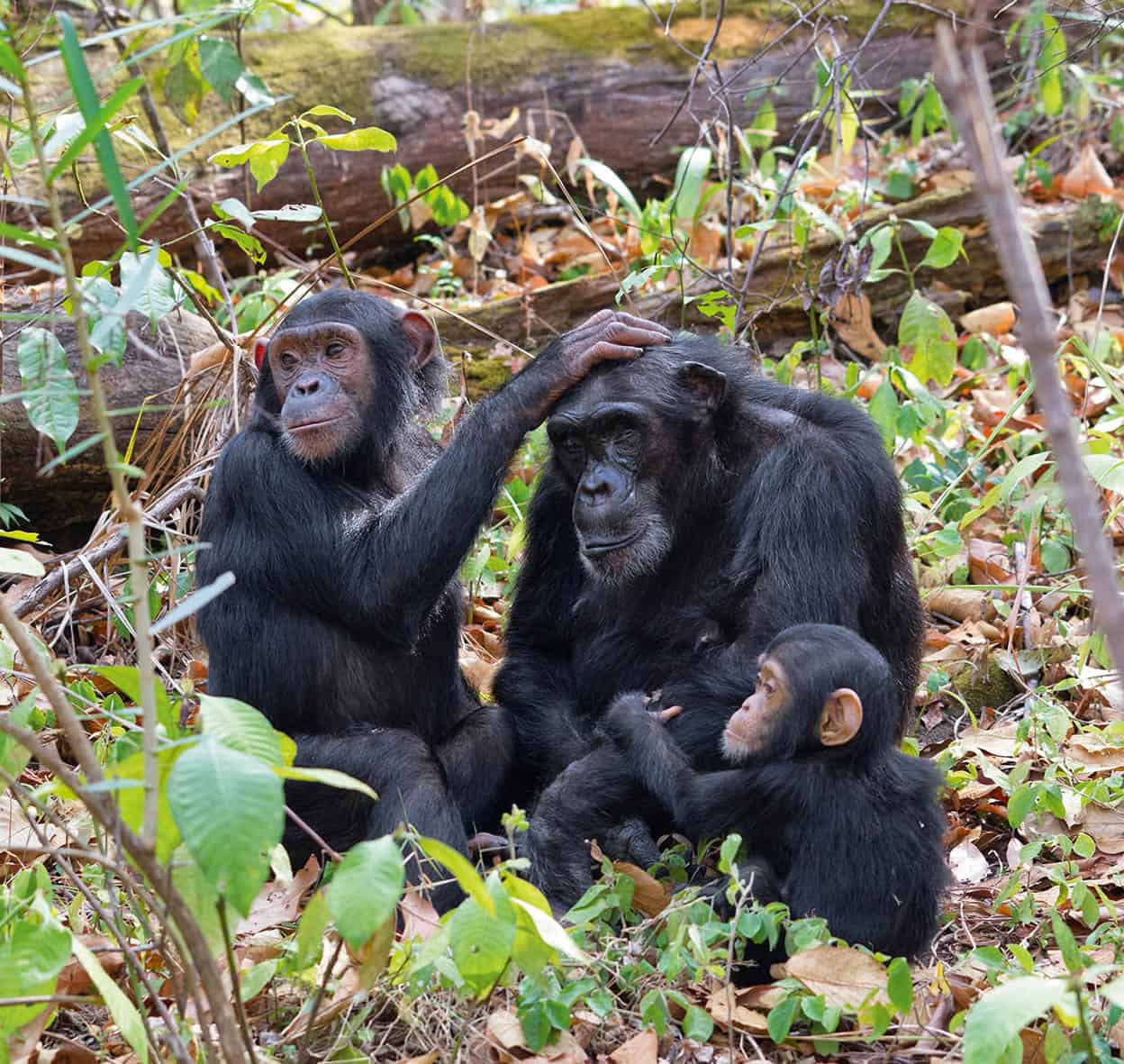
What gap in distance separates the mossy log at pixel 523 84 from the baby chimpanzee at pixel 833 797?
19.6 feet

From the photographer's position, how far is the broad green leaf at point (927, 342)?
7203 millimetres

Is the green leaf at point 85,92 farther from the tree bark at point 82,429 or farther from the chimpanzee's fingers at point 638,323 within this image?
the tree bark at point 82,429

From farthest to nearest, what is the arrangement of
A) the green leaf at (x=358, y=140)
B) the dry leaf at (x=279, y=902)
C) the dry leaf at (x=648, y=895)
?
the green leaf at (x=358, y=140), the dry leaf at (x=279, y=902), the dry leaf at (x=648, y=895)

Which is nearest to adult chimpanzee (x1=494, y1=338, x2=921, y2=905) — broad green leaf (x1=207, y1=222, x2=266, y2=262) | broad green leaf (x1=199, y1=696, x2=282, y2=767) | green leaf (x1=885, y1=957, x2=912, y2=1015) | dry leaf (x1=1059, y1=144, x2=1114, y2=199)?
green leaf (x1=885, y1=957, x2=912, y2=1015)

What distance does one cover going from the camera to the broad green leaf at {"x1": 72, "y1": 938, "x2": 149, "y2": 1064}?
10.3 feet

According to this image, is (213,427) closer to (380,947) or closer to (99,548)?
(99,548)

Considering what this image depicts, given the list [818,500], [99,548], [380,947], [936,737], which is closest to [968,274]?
[936,737]

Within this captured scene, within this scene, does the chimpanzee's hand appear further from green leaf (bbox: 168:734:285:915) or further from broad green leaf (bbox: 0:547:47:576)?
green leaf (bbox: 168:734:285:915)

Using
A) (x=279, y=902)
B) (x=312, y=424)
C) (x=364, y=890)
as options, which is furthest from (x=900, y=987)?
(x=312, y=424)

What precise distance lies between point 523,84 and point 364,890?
27.8 ft

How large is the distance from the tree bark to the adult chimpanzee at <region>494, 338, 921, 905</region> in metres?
2.48

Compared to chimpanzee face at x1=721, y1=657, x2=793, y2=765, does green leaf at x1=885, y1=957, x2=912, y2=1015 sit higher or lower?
lower

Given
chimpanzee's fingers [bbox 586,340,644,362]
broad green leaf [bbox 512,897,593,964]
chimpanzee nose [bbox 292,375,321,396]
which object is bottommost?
Answer: broad green leaf [bbox 512,897,593,964]

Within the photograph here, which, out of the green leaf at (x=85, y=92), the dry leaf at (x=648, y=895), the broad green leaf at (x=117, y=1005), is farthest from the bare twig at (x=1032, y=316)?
the dry leaf at (x=648, y=895)
